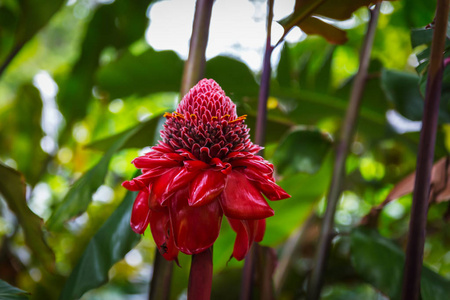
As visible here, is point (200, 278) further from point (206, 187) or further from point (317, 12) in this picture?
point (317, 12)

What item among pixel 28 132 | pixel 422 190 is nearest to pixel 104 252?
pixel 422 190

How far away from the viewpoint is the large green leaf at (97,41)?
911 mm

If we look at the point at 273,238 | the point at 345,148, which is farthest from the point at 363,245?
the point at 273,238

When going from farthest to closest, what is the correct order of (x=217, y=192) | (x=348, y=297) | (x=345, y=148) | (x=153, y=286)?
1. (x=348, y=297)
2. (x=345, y=148)
3. (x=153, y=286)
4. (x=217, y=192)

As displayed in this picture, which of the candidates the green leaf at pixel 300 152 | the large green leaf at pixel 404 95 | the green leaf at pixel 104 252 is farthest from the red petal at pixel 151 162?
the large green leaf at pixel 404 95

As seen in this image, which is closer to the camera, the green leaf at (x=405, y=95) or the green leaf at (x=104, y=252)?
the green leaf at (x=104, y=252)

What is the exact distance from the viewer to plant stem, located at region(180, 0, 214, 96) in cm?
55

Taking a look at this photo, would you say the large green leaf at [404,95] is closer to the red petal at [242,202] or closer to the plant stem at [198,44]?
the plant stem at [198,44]

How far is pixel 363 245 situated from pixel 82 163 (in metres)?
0.93

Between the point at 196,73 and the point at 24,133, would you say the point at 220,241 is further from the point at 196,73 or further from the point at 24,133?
the point at 24,133

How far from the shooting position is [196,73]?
55 centimetres

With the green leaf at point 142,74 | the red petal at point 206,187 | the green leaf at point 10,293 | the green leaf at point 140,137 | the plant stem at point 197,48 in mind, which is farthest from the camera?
the green leaf at point 142,74

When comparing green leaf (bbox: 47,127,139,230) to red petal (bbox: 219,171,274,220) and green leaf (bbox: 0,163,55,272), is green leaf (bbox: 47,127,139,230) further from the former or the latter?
red petal (bbox: 219,171,274,220)

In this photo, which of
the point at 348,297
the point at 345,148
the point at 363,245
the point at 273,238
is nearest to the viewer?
the point at 363,245
